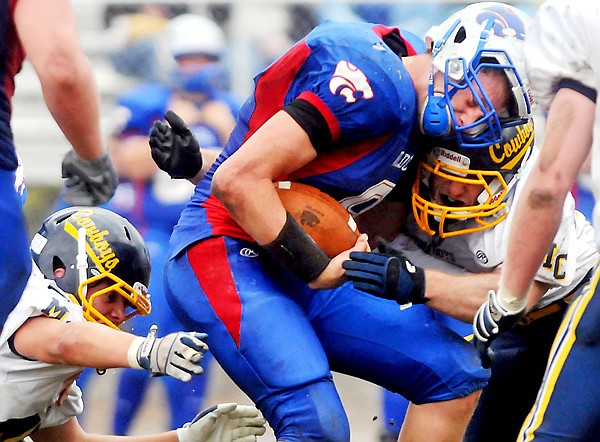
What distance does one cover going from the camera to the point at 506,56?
3416mm

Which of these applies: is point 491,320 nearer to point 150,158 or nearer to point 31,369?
point 31,369

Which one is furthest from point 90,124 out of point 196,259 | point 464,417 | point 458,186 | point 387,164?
point 464,417

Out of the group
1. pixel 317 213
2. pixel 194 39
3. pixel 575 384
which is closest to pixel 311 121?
pixel 317 213

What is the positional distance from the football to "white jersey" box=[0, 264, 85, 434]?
0.66 metres

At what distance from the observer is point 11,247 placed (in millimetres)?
2922

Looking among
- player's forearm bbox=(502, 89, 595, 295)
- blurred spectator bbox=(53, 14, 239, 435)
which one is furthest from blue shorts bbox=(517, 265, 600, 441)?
blurred spectator bbox=(53, 14, 239, 435)

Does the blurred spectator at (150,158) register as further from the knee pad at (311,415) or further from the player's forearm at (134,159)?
the knee pad at (311,415)

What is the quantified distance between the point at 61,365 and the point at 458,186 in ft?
4.12

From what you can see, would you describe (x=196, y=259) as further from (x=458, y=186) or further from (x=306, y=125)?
(x=458, y=186)

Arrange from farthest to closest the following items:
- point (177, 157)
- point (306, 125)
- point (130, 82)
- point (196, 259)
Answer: point (130, 82) → point (177, 157) → point (196, 259) → point (306, 125)

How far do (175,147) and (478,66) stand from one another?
1.00 m

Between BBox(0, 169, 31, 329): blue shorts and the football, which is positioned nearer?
BBox(0, 169, 31, 329): blue shorts

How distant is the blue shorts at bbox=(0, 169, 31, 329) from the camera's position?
2902 mm

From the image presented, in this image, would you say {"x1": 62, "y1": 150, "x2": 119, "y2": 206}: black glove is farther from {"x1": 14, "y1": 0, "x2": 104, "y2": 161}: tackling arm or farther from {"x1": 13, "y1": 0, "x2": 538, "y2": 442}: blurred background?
{"x1": 13, "y1": 0, "x2": 538, "y2": 442}: blurred background
